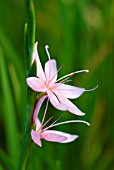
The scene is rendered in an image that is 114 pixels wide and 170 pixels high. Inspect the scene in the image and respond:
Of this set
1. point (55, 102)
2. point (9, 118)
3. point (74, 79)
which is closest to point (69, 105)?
point (55, 102)

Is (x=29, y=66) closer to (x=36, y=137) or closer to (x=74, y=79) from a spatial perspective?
(x=36, y=137)

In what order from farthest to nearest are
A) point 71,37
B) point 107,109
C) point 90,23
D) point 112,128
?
point 90,23 < point 71,37 < point 107,109 < point 112,128

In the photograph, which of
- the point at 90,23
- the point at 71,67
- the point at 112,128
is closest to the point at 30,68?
the point at 112,128

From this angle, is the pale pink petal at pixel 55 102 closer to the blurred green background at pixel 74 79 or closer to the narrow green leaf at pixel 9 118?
the blurred green background at pixel 74 79

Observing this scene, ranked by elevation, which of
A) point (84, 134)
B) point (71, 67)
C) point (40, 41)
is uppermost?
point (40, 41)

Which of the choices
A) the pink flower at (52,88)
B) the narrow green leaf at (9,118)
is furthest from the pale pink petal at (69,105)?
the narrow green leaf at (9,118)

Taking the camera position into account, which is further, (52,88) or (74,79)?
(74,79)

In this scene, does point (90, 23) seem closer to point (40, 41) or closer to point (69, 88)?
point (40, 41)
